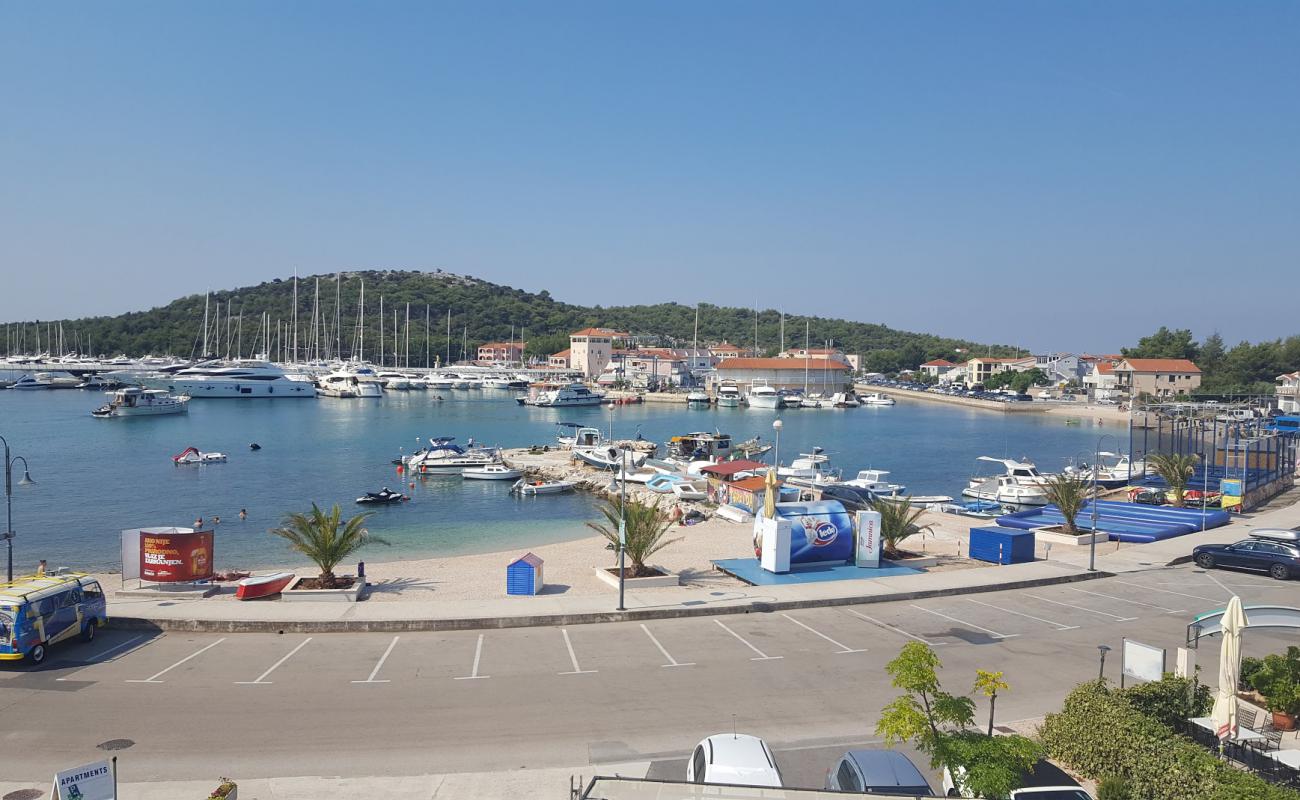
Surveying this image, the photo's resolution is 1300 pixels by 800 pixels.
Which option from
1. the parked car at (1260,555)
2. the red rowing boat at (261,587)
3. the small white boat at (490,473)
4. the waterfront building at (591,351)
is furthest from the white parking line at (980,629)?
the waterfront building at (591,351)

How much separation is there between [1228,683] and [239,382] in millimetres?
143075

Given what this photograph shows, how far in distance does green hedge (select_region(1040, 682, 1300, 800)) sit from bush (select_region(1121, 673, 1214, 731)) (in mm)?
308

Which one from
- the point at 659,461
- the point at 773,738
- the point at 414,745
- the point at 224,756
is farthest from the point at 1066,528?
the point at 659,461

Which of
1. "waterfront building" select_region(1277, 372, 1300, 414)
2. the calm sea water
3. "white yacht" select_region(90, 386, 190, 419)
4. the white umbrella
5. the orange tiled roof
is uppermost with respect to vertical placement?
the orange tiled roof

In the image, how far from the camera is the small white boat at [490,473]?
2226 inches

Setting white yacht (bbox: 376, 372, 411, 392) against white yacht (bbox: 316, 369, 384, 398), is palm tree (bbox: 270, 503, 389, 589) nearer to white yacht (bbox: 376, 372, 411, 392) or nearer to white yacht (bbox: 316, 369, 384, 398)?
white yacht (bbox: 316, 369, 384, 398)

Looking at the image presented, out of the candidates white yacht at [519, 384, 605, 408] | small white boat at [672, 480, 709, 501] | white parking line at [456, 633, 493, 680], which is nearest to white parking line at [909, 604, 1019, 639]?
white parking line at [456, 633, 493, 680]

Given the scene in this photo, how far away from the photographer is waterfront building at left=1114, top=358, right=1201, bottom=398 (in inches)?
5177

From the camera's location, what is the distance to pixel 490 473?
185 feet

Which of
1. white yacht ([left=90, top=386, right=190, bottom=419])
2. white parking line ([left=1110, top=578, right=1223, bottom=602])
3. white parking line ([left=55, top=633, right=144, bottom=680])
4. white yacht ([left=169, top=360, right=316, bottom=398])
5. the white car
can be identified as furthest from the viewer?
white yacht ([left=169, top=360, right=316, bottom=398])

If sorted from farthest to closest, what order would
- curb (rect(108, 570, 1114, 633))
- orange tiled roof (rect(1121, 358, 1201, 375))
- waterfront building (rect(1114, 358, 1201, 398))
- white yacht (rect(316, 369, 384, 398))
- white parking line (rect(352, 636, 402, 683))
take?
white yacht (rect(316, 369, 384, 398)) → orange tiled roof (rect(1121, 358, 1201, 375)) → waterfront building (rect(1114, 358, 1201, 398)) → curb (rect(108, 570, 1114, 633)) → white parking line (rect(352, 636, 402, 683))

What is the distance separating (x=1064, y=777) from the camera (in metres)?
9.57

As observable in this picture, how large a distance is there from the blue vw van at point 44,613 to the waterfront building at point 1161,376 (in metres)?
142

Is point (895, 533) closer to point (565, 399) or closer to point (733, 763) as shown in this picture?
point (733, 763)
